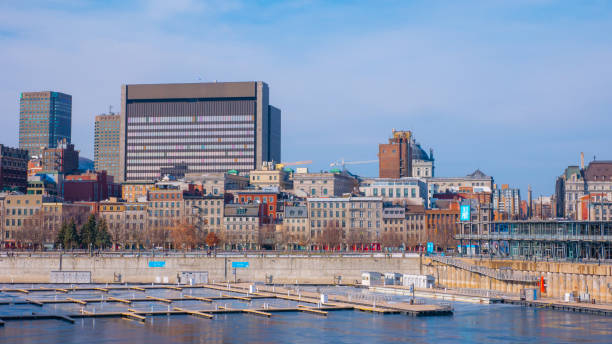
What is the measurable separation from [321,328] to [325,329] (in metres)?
0.77

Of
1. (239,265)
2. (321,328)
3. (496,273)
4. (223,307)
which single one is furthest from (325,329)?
(239,265)

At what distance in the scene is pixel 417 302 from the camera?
3927 inches

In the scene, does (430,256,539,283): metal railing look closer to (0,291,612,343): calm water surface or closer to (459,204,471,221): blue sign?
(0,291,612,343): calm water surface

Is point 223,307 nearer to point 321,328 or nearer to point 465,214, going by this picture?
point 321,328

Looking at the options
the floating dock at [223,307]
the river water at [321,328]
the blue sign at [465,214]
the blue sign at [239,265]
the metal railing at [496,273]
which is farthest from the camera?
the blue sign at [465,214]

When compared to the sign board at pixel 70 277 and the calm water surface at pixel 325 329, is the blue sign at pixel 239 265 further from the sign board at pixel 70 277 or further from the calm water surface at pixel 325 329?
the calm water surface at pixel 325 329

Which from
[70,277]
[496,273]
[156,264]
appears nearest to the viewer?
[496,273]

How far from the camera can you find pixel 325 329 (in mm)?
80250

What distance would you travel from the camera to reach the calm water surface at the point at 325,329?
74.3 meters

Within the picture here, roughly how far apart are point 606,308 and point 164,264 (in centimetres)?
7119

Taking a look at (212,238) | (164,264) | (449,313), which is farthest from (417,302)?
(212,238)

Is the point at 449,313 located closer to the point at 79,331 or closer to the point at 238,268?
the point at 79,331

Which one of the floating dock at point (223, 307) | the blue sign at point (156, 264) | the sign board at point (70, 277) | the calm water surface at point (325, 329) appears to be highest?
the blue sign at point (156, 264)

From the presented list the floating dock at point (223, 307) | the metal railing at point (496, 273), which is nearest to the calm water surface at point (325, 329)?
the floating dock at point (223, 307)
